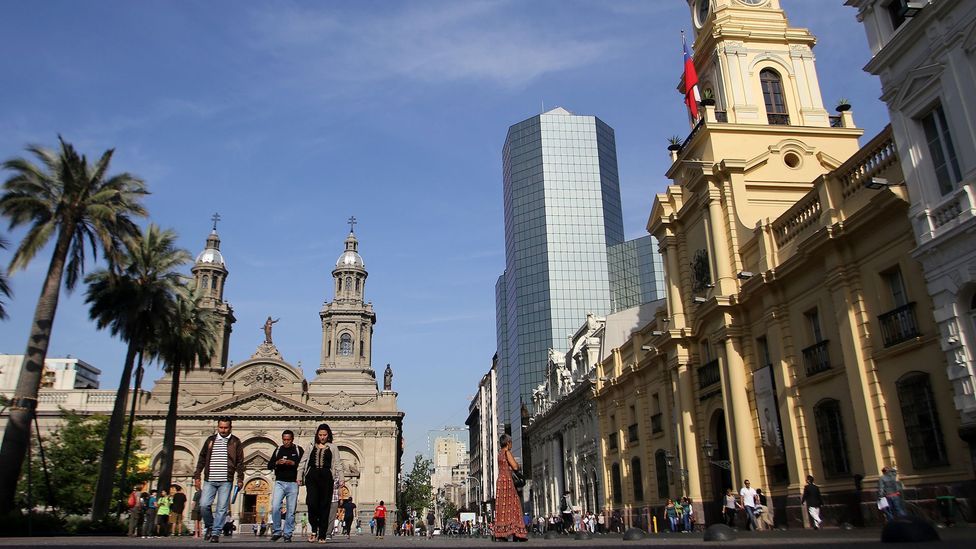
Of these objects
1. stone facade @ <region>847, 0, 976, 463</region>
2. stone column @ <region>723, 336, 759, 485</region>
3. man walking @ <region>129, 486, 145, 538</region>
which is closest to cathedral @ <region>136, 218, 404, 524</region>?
man walking @ <region>129, 486, 145, 538</region>

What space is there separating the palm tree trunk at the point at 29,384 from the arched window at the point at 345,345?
53.8 m

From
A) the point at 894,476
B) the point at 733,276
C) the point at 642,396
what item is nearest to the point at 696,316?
the point at 733,276

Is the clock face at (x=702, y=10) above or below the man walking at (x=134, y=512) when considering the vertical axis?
above

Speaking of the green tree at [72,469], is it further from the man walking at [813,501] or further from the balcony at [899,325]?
the balcony at [899,325]

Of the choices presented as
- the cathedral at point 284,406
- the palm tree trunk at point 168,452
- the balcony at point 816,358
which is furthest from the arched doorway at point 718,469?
the cathedral at point 284,406

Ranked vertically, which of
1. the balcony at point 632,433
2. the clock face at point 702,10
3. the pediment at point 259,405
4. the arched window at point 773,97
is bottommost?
the balcony at point 632,433

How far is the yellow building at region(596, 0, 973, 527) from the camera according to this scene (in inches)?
611

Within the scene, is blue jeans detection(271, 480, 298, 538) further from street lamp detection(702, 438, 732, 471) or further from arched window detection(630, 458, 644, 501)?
arched window detection(630, 458, 644, 501)

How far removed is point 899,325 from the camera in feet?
50.9

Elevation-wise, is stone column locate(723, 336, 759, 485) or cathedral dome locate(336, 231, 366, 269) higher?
cathedral dome locate(336, 231, 366, 269)

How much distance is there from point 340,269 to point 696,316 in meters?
60.8

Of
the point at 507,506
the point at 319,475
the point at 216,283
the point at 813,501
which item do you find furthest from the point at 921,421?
the point at 216,283

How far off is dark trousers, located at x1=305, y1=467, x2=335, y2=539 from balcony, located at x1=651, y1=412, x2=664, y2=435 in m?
21.7

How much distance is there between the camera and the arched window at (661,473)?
98.6 feet
